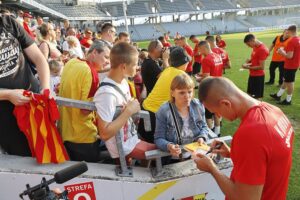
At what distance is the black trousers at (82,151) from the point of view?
2.89m

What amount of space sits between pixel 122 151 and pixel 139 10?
68218 millimetres

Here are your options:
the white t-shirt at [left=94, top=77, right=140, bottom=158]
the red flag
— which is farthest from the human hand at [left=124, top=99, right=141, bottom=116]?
the red flag

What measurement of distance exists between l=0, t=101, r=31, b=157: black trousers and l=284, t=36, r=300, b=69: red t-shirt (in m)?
7.63

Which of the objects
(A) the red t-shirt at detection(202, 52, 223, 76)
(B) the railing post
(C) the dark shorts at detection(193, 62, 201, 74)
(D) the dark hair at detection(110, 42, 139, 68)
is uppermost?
(D) the dark hair at detection(110, 42, 139, 68)

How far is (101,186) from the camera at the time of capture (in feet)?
8.63

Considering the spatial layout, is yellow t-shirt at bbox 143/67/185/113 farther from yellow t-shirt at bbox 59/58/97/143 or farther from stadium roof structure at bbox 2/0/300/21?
stadium roof structure at bbox 2/0/300/21

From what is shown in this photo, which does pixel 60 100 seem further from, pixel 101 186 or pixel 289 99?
pixel 289 99

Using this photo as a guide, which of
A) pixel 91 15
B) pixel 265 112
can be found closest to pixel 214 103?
pixel 265 112

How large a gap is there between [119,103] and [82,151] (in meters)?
0.65

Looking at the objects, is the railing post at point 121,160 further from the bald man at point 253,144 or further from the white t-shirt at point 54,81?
the white t-shirt at point 54,81

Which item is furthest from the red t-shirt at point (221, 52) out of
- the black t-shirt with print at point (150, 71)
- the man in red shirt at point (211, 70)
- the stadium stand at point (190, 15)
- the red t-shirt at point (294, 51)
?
the stadium stand at point (190, 15)

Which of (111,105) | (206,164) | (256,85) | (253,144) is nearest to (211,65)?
(256,85)

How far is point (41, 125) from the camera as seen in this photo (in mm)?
2586

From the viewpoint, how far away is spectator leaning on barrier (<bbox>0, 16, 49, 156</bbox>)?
258cm
